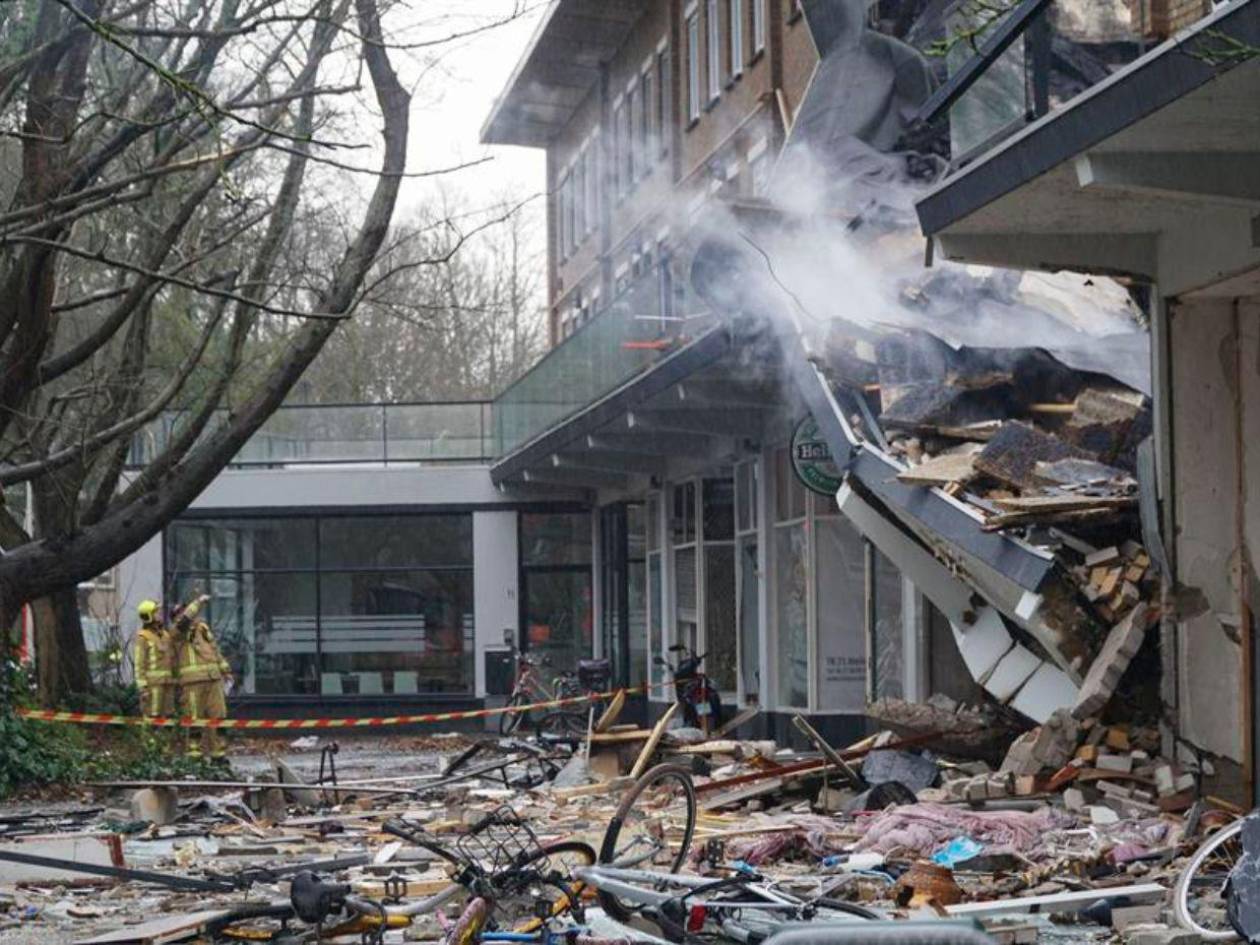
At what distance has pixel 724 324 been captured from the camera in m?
19.5

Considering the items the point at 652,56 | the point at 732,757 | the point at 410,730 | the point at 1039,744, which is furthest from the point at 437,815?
the point at 652,56

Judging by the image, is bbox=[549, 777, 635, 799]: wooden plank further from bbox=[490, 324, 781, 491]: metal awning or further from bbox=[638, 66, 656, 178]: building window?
bbox=[638, 66, 656, 178]: building window

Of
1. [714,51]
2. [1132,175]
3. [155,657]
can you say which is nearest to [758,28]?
[714,51]

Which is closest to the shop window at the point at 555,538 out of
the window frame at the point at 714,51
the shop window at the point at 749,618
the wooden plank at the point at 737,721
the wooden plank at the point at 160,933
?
the window frame at the point at 714,51

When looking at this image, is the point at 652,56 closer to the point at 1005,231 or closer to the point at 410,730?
the point at 410,730

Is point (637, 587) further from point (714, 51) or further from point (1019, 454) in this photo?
point (1019, 454)

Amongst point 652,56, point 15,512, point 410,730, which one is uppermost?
point 652,56

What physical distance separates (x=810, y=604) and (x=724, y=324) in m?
4.07

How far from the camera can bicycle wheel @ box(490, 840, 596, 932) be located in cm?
927

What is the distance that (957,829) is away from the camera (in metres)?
12.0

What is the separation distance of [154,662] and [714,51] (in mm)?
13113

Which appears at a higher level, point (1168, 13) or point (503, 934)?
point (1168, 13)

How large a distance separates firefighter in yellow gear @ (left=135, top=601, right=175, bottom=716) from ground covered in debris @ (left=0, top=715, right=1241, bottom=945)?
4.15 m

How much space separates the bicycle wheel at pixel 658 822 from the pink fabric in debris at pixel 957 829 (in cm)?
129
